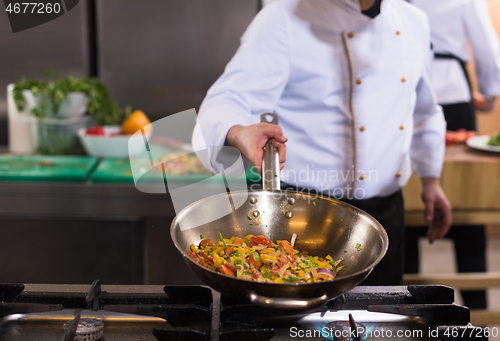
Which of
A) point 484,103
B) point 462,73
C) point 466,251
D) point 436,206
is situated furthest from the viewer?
point 484,103

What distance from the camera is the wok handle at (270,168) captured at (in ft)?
2.65

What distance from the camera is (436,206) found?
51.9 inches

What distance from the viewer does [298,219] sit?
33.6 inches


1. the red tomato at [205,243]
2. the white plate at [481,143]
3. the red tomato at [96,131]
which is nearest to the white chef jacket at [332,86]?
the red tomato at [205,243]

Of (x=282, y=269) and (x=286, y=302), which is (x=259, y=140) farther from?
(x=286, y=302)

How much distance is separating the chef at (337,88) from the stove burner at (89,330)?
1.46 feet

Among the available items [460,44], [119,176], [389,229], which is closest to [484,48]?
[460,44]

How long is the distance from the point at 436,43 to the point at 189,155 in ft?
4.06

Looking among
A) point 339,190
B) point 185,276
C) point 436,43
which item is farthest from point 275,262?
point 436,43

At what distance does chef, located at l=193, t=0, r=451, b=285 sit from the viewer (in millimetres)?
1061

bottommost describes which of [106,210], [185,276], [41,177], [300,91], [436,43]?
[185,276]

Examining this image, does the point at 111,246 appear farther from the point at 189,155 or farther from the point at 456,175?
the point at 456,175

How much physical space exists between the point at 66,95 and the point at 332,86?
1.02 m

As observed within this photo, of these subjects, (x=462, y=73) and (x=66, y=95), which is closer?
(x=66, y=95)
